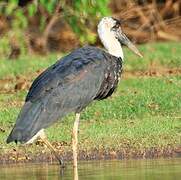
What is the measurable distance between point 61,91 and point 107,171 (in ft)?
2.98

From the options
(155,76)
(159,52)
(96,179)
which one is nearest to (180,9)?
(159,52)

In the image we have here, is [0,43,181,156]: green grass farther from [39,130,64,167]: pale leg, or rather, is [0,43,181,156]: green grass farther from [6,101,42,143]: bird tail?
[6,101,42,143]: bird tail

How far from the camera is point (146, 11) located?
20281 mm

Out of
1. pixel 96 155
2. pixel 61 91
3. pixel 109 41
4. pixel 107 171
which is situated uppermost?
pixel 109 41

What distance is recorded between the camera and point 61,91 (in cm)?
956

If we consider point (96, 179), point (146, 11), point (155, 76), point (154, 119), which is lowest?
point (96, 179)

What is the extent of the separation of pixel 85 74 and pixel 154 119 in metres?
2.47

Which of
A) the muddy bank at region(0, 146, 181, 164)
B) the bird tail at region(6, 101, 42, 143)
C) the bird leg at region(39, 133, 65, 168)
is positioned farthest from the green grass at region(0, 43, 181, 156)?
the bird tail at region(6, 101, 42, 143)

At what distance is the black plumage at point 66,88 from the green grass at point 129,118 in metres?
1.17

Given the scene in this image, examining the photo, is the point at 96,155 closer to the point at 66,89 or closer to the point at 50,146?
the point at 50,146

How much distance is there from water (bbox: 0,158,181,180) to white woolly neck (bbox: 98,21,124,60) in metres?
1.15

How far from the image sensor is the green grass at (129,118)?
1102 centimetres

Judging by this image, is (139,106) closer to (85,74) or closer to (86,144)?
(86,144)

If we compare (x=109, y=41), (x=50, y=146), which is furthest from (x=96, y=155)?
(x=109, y=41)
